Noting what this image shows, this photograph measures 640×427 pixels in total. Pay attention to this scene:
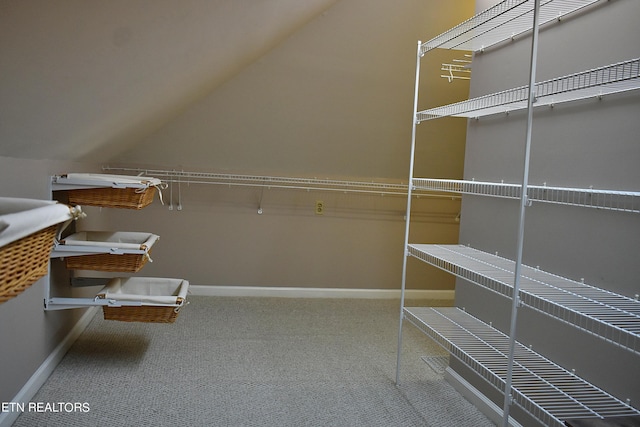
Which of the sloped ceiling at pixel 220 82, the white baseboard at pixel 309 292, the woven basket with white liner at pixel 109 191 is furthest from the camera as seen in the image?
the white baseboard at pixel 309 292

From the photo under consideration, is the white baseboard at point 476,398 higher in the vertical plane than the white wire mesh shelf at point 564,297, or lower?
lower

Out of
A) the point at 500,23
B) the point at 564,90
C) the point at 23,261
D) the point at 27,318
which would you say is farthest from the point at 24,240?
the point at 500,23

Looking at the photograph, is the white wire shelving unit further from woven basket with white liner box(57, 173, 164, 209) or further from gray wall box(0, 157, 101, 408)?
gray wall box(0, 157, 101, 408)

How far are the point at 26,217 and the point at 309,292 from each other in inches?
139

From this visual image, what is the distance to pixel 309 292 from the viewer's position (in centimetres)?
445

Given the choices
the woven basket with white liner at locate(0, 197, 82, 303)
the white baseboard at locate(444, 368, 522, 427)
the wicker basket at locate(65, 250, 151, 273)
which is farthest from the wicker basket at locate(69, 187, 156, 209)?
the white baseboard at locate(444, 368, 522, 427)

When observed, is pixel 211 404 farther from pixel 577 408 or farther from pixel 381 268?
pixel 381 268

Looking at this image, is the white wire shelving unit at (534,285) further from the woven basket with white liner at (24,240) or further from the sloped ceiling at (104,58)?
the woven basket with white liner at (24,240)

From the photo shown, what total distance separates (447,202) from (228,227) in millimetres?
1917

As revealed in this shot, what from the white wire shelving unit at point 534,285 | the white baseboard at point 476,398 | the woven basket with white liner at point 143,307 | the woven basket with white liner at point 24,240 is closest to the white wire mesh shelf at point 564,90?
the white wire shelving unit at point 534,285

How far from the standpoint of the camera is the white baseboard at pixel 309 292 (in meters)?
4.31

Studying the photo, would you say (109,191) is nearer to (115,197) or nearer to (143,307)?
(115,197)

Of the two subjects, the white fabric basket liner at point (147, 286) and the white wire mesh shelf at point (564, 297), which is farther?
the white fabric basket liner at point (147, 286)

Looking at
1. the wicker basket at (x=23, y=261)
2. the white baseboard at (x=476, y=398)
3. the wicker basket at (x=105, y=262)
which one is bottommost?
→ the white baseboard at (x=476, y=398)
